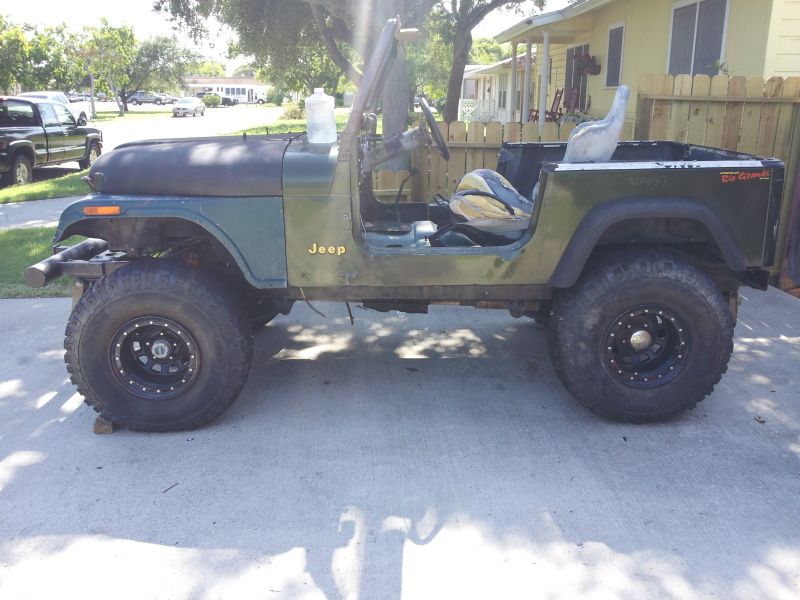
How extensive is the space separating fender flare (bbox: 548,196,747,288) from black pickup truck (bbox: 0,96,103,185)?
12.3 meters

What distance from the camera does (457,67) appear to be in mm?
18906

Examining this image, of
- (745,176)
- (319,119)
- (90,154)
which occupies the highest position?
(319,119)

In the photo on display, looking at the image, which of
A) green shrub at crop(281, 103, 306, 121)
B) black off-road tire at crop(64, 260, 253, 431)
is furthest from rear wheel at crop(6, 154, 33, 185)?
green shrub at crop(281, 103, 306, 121)

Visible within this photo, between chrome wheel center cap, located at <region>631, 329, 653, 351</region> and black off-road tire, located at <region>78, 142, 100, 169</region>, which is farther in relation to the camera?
black off-road tire, located at <region>78, 142, 100, 169</region>

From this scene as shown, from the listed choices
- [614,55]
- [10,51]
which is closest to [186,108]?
[10,51]

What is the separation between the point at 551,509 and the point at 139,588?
175 centimetres

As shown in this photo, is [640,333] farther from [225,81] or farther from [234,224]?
[225,81]

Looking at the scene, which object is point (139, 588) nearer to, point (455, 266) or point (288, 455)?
point (288, 455)

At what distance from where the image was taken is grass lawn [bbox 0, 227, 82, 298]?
662 centimetres

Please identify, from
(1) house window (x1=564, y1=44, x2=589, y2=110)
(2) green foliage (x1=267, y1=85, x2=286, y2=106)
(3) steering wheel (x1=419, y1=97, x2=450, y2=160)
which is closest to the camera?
(3) steering wheel (x1=419, y1=97, x2=450, y2=160)

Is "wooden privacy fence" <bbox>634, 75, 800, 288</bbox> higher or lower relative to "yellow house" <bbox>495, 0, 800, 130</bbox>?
lower

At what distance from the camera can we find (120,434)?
→ 13.1 feet

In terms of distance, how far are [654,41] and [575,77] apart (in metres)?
4.97

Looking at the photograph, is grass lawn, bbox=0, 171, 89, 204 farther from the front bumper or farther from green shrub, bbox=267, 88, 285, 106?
green shrub, bbox=267, 88, 285, 106
